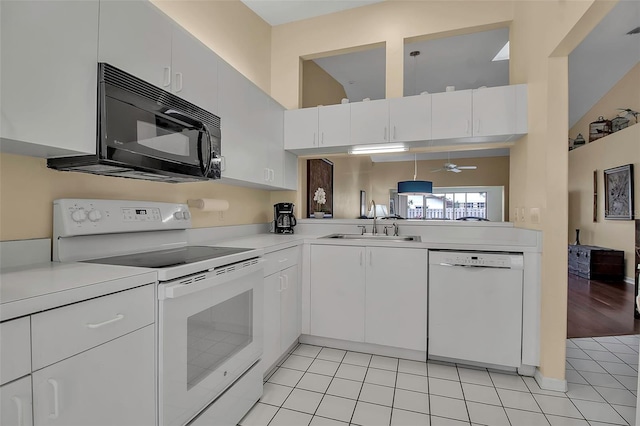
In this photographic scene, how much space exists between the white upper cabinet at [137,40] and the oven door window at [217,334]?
3.84ft

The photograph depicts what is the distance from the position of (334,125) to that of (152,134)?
1.73 m

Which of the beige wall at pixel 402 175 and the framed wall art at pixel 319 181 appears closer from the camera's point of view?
the framed wall art at pixel 319 181

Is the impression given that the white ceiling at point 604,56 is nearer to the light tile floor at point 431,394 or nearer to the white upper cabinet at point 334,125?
the white upper cabinet at point 334,125

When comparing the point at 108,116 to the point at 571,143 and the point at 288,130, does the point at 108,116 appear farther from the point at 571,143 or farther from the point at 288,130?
the point at 571,143

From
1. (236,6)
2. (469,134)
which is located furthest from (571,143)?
(236,6)

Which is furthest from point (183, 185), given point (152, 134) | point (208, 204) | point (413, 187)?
point (413, 187)

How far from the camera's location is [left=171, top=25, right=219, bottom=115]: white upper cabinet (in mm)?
1705

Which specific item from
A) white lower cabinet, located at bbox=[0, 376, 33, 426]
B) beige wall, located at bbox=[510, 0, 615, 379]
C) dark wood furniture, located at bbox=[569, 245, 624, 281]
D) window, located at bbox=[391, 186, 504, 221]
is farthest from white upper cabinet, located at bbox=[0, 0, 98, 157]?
window, located at bbox=[391, 186, 504, 221]

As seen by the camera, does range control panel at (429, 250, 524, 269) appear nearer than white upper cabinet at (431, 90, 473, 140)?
Yes

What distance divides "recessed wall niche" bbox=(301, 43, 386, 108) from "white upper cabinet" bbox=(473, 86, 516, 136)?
4.00ft

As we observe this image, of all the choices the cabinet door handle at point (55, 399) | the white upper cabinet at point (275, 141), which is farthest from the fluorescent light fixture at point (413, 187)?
the cabinet door handle at point (55, 399)

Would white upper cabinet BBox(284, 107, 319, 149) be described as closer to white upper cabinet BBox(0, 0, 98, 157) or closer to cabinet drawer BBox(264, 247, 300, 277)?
cabinet drawer BBox(264, 247, 300, 277)

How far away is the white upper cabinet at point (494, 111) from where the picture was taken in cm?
241

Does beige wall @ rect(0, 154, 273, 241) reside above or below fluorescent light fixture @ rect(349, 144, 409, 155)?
below
